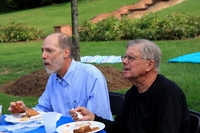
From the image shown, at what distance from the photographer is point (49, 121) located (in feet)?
11.8

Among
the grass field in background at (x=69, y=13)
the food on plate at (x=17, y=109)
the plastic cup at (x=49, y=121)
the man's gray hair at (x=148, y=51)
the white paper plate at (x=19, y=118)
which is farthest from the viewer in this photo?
the grass field in background at (x=69, y=13)

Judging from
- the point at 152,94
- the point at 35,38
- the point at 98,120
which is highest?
the point at 152,94

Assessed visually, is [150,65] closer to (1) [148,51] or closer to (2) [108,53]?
(1) [148,51]

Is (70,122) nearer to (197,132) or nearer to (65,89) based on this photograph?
(65,89)

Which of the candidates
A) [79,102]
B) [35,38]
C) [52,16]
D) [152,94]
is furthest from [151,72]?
[52,16]

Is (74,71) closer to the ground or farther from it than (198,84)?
farther from it

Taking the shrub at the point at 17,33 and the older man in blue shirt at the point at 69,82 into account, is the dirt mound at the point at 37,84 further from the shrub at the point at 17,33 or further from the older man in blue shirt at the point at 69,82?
the shrub at the point at 17,33

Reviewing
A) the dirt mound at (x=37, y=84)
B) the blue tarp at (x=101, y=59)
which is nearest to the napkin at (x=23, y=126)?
the dirt mound at (x=37, y=84)

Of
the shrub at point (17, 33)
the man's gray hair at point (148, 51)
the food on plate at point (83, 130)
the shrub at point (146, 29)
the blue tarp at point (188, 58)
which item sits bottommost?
the shrub at point (17, 33)

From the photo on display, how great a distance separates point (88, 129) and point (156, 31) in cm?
1323

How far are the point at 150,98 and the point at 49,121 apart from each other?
818mm

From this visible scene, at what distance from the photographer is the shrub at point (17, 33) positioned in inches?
829

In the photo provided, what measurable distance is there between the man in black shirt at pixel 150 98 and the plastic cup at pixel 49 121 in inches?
9.6

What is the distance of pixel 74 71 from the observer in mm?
4469
